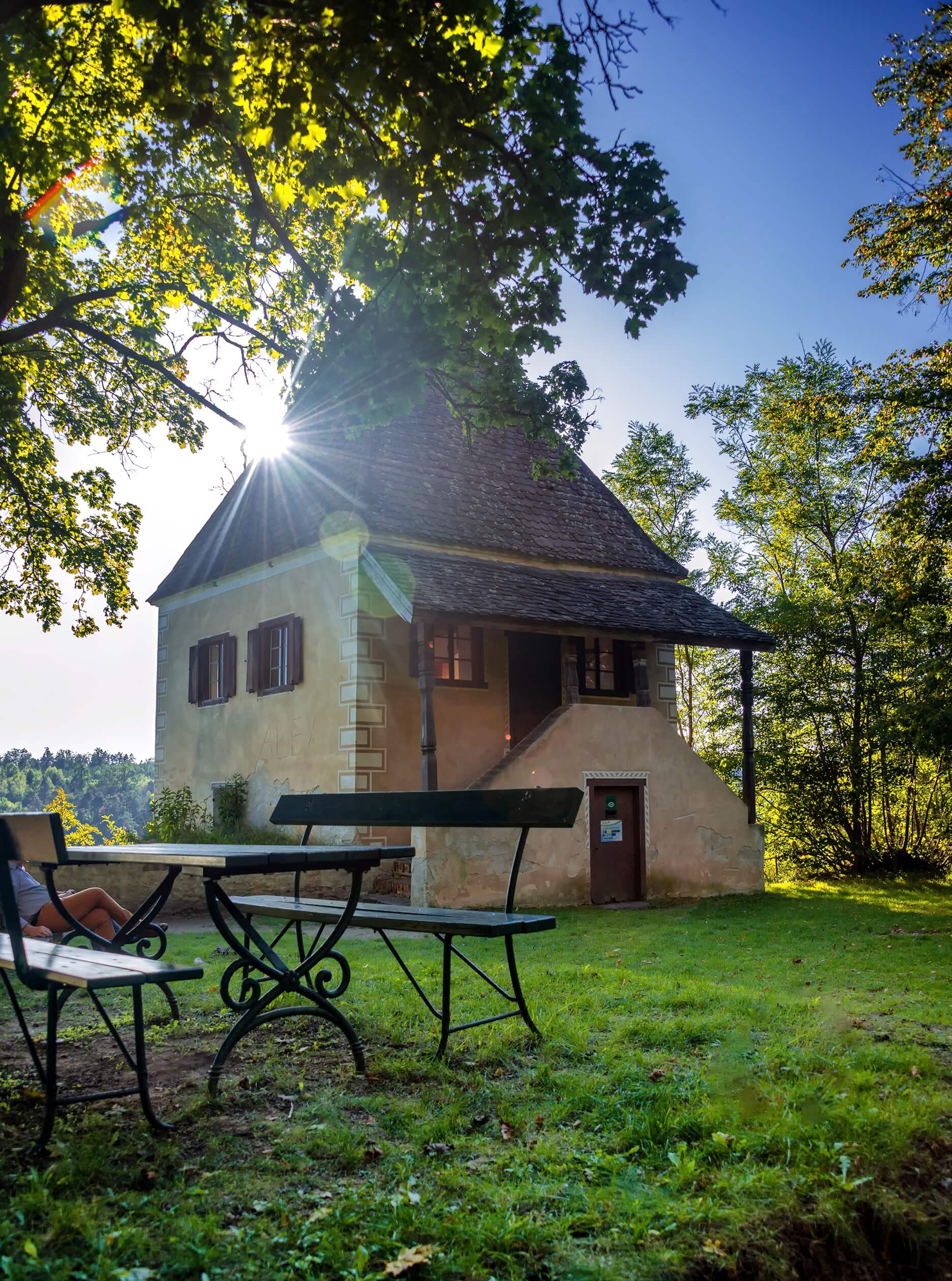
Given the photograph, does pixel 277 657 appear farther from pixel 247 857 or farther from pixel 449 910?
pixel 247 857

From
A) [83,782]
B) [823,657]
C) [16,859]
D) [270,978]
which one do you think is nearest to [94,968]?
[16,859]

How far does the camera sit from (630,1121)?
329 centimetres

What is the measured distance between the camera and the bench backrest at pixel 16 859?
3.38 meters

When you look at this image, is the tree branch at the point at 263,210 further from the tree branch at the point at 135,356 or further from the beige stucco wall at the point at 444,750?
the beige stucco wall at the point at 444,750

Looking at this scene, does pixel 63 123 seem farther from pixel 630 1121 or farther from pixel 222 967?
pixel 630 1121

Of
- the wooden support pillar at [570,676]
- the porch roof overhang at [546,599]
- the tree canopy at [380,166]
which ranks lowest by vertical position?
the wooden support pillar at [570,676]

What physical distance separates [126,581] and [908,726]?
35.2 ft

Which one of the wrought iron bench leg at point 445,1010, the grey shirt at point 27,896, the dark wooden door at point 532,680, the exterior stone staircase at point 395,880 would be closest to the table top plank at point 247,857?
the wrought iron bench leg at point 445,1010

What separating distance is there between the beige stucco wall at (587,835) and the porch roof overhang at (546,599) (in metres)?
1.20

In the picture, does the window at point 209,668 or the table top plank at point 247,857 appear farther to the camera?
the window at point 209,668

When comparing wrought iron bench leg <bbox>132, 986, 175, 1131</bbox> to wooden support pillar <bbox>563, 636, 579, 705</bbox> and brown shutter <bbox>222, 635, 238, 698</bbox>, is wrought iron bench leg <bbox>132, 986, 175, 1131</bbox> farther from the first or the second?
brown shutter <bbox>222, 635, 238, 698</bbox>

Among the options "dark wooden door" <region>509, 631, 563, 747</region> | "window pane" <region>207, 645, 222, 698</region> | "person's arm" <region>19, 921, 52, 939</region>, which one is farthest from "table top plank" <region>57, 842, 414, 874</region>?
"window pane" <region>207, 645, 222, 698</region>

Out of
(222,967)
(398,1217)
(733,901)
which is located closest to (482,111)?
(398,1217)

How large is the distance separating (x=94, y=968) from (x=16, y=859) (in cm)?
65
